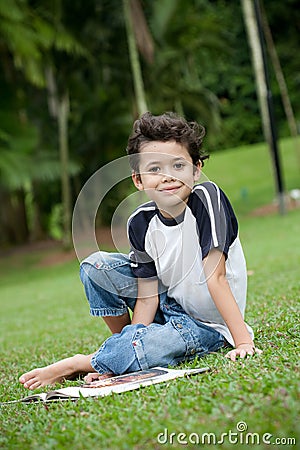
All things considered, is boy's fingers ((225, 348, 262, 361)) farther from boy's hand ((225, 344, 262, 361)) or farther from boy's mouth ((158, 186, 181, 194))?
boy's mouth ((158, 186, 181, 194))

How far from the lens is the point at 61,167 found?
17.1 m

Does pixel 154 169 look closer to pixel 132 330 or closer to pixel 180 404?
Answer: pixel 132 330

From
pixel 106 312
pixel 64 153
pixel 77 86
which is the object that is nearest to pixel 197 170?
pixel 106 312

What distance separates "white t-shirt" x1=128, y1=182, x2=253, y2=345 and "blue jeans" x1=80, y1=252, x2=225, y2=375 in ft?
0.21

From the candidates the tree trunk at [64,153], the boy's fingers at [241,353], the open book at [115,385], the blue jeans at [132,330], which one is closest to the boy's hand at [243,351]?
the boy's fingers at [241,353]

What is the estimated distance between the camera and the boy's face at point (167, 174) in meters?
3.60

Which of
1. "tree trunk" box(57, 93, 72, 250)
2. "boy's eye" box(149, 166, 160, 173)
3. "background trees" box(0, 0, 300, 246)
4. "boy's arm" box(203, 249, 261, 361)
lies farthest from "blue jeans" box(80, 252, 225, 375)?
"tree trunk" box(57, 93, 72, 250)

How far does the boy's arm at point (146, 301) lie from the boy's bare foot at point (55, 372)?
0.29 meters

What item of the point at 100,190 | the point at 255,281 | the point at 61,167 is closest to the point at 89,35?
the point at 61,167

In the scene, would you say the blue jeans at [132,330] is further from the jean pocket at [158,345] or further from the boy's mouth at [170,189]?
the boy's mouth at [170,189]

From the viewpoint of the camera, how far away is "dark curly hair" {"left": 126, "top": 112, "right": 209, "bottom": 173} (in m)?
3.65

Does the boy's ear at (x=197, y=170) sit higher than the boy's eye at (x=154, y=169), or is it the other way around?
the boy's eye at (x=154, y=169)

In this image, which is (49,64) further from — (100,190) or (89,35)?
(100,190)

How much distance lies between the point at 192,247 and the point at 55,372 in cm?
84
